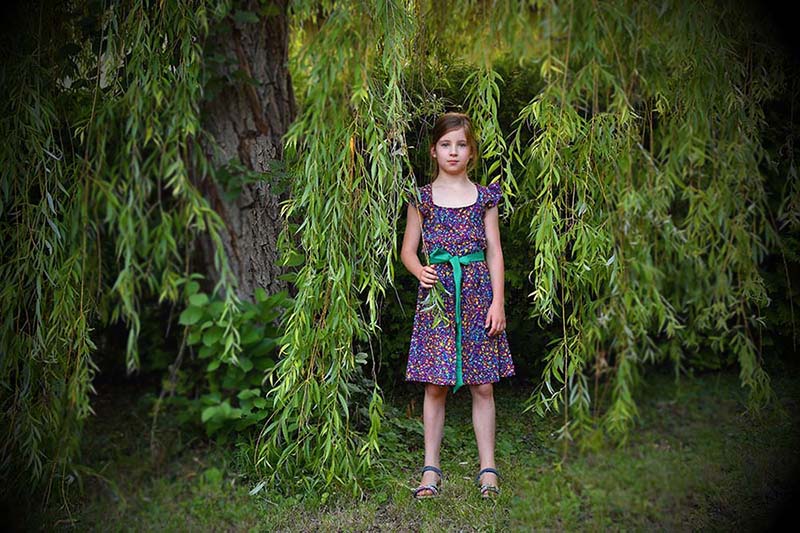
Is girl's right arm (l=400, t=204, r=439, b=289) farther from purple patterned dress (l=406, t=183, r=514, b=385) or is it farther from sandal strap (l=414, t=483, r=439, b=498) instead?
sandal strap (l=414, t=483, r=439, b=498)

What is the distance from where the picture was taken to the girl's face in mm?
2582

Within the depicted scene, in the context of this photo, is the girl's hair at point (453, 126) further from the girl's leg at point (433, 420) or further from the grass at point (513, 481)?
the grass at point (513, 481)

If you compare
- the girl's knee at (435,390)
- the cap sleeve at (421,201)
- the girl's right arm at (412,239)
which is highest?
the cap sleeve at (421,201)

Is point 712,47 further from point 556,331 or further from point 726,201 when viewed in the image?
point 556,331

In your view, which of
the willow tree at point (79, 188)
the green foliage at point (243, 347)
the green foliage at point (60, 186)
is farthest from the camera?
the green foliage at point (243, 347)

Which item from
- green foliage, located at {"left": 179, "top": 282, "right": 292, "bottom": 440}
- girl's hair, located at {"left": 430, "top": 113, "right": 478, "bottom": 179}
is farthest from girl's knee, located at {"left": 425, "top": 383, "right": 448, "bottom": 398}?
girl's hair, located at {"left": 430, "top": 113, "right": 478, "bottom": 179}

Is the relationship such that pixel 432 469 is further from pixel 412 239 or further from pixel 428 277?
pixel 412 239

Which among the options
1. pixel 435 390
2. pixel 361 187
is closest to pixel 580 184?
pixel 361 187

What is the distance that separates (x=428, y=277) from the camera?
2482mm

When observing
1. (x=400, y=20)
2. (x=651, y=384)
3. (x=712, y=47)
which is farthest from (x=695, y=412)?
(x=400, y=20)

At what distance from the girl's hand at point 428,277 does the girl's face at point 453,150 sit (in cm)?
39

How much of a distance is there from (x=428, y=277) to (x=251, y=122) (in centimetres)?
133

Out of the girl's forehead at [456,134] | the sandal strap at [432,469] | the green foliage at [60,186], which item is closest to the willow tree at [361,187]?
the green foliage at [60,186]

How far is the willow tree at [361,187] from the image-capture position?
209cm
